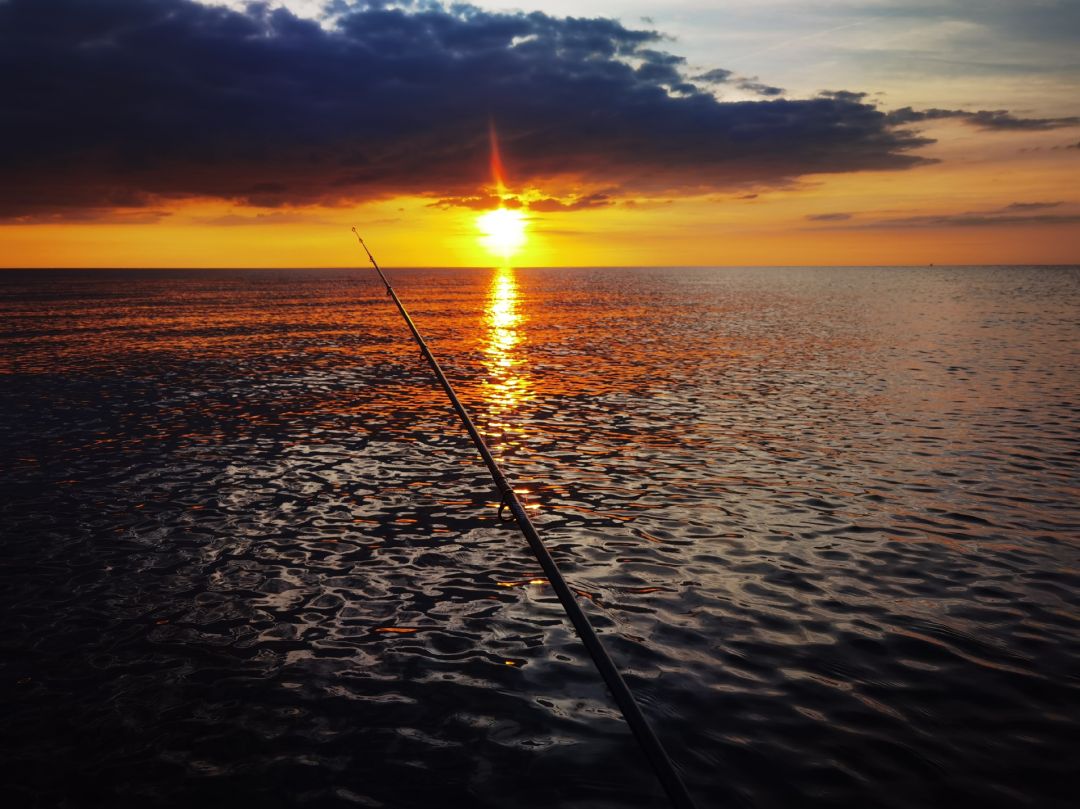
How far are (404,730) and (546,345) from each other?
128ft

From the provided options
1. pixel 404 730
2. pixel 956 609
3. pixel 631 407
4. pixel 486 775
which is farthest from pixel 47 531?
pixel 631 407

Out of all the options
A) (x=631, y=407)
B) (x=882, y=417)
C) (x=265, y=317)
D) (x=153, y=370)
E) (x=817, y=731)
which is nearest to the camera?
(x=817, y=731)

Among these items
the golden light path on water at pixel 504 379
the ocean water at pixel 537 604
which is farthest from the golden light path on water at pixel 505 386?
the ocean water at pixel 537 604

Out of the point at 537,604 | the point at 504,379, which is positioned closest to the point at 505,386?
the point at 504,379

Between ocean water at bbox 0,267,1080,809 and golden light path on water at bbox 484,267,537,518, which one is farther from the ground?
golden light path on water at bbox 484,267,537,518

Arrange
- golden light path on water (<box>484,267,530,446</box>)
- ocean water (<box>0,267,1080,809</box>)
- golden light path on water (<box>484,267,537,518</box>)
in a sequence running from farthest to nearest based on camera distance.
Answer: golden light path on water (<box>484,267,530,446</box>), golden light path on water (<box>484,267,537,518</box>), ocean water (<box>0,267,1080,809</box>)

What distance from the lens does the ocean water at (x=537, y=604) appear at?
6621 millimetres

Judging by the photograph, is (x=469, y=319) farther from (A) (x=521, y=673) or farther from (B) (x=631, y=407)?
(A) (x=521, y=673)

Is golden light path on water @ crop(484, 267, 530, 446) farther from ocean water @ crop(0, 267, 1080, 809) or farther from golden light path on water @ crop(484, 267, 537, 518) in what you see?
ocean water @ crop(0, 267, 1080, 809)

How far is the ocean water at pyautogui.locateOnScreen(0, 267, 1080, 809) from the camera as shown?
261 inches

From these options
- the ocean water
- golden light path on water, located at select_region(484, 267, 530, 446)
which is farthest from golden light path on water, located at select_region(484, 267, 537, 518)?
the ocean water

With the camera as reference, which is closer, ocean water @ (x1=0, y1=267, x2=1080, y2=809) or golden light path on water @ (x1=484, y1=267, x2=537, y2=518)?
ocean water @ (x1=0, y1=267, x2=1080, y2=809)

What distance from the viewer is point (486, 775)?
256 inches

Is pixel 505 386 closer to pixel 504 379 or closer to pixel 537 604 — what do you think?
pixel 504 379
